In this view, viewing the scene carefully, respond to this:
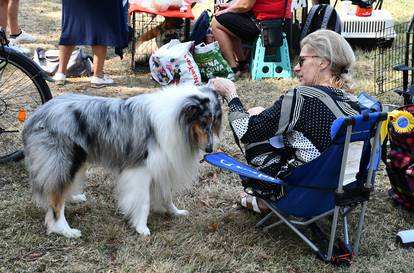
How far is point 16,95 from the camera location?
3.74 meters

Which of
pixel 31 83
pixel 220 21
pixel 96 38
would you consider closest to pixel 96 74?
pixel 96 38

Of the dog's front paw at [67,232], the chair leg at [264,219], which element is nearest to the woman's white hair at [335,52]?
the chair leg at [264,219]

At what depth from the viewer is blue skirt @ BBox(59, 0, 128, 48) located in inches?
200

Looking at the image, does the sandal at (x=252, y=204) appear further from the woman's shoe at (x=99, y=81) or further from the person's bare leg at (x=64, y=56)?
the person's bare leg at (x=64, y=56)

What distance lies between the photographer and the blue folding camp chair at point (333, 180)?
2357mm

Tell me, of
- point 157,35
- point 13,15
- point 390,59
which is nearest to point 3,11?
point 13,15

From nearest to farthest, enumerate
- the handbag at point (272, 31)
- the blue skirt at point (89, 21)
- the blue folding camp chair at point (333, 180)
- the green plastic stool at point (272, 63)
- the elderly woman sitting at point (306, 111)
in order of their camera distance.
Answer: the blue folding camp chair at point (333, 180)
the elderly woman sitting at point (306, 111)
the blue skirt at point (89, 21)
the handbag at point (272, 31)
the green plastic stool at point (272, 63)

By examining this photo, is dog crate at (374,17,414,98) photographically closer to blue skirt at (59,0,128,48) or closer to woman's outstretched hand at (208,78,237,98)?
blue skirt at (59,0,128,48)

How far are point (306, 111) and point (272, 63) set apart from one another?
3.40 meters

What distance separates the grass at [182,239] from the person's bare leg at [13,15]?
325 cm

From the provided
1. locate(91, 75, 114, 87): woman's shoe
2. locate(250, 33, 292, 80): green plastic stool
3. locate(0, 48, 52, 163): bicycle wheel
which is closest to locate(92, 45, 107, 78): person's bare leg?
locate(91, 75, 114, 87): woman's shoe

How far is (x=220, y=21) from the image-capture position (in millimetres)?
5855

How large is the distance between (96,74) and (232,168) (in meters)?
3.21

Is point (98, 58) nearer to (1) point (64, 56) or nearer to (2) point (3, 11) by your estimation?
(1) point (64, 56)
